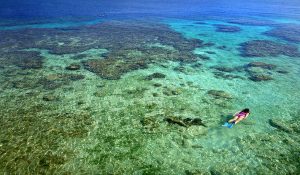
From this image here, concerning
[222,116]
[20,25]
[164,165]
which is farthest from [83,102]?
[20,25]

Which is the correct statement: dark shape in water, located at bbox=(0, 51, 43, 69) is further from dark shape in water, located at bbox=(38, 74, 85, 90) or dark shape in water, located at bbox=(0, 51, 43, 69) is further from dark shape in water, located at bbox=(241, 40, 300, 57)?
dark shape in water, located at bbox=(241, 40, 300, 57)

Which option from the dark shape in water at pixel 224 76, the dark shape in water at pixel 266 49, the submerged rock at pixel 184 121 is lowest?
the submerged rock at pixel 184 121

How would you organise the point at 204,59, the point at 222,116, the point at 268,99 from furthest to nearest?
the point at 204,59
the point at 268,99
the point at 222,116

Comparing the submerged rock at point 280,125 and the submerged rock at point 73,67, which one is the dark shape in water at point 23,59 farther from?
the submerged rock at point 280,125

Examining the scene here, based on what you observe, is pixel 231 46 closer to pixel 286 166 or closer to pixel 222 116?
pixel 222 116

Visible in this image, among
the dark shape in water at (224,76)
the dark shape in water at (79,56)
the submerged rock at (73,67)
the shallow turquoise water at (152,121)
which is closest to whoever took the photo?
the shallow turquoise water at (152,121)

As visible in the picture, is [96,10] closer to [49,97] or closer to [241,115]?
[49,97]

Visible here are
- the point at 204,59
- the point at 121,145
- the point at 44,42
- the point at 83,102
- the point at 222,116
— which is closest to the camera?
the point at 121,145

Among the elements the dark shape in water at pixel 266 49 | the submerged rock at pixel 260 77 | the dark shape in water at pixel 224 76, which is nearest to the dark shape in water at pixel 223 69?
the dark shape in water at pixel 224 76

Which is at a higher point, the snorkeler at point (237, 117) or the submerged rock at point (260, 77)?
the submerged rock at point (260, 77)
